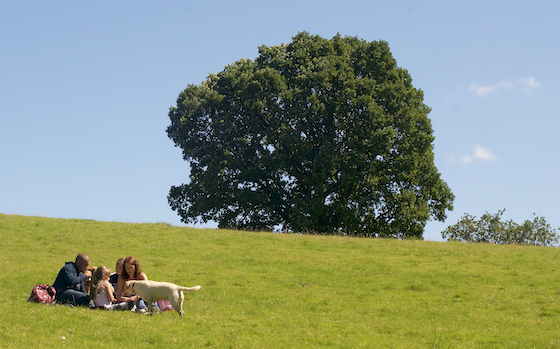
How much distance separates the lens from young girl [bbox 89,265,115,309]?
1641 cm

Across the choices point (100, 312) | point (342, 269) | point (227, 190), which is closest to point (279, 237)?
point (342, 269)

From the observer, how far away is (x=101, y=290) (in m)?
16.5

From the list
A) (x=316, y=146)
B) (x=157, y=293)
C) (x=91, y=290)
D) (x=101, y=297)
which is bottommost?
(x=101, y=297)

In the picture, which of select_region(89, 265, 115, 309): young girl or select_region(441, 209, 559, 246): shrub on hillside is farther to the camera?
select_region(441, 209, 559, 246): shrub on hillside

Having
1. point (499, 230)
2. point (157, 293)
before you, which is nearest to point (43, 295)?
point (157, 293)

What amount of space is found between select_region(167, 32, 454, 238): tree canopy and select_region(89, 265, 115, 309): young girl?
2349 centimetres

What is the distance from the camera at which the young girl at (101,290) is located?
16.4m

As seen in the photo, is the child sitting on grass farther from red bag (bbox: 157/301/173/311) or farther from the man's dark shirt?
red bag (bbox: 157/301/173/311)

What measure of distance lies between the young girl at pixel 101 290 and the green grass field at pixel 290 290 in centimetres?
74

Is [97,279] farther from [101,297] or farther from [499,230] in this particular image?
[499,230]

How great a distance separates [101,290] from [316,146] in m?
28.8

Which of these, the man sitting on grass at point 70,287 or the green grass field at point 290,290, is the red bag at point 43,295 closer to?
the man sitting on grass at point 70,287

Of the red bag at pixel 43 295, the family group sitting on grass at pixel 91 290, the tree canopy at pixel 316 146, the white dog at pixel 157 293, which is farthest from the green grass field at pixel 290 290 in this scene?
the tree canopy at pixel 316 146

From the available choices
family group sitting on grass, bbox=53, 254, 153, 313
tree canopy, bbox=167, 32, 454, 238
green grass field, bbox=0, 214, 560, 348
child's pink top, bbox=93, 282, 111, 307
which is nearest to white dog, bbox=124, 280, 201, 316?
family group sitting on grass, bbox=53, 254, 153, 313
